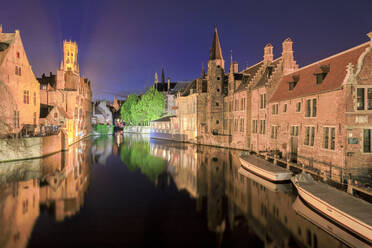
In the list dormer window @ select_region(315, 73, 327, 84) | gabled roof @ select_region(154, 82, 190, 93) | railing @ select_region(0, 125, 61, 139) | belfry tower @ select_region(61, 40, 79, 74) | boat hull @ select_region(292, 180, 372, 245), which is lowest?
boat hull @ select_region(292, 180, 372, 245)

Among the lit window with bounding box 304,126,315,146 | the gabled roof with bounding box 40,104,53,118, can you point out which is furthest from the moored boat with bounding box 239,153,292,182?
the gabled roof with bounding box 40,104,53,118

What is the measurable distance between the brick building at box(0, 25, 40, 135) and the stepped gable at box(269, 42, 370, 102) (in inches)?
1346

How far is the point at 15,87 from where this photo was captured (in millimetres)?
31344

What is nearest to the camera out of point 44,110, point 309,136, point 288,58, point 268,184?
point 268,184

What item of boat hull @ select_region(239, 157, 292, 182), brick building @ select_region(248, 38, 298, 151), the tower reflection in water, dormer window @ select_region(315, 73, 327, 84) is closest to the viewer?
the tower reflection in water

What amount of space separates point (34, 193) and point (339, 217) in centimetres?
1938

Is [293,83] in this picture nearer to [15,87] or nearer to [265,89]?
[265,89]

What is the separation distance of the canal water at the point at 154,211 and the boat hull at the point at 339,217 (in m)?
0.39

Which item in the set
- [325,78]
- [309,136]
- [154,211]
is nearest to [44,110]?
[154,211]

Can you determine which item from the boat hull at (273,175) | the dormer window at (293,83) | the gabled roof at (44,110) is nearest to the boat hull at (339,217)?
the boat hull at (273,175)

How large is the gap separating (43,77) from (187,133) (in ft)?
127

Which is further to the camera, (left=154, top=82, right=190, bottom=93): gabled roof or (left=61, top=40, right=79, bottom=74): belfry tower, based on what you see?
(left=154, top=82, right=190, bottom=93): gabled roof

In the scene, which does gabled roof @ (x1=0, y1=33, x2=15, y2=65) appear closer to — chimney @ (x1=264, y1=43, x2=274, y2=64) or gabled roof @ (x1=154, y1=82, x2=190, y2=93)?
chimney @ (x1=264, y1=43, x2=274, y2=64)

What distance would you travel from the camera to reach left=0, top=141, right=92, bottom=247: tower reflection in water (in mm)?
11883
